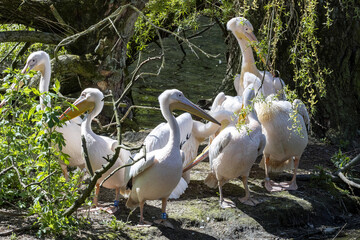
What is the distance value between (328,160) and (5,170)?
173 inches

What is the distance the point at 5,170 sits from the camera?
4.30m

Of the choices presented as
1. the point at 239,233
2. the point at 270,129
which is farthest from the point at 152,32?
the point at 239,233

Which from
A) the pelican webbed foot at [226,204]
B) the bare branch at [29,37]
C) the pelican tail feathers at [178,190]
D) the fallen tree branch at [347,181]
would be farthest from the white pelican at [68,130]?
the fallen tree branch at [347,181]

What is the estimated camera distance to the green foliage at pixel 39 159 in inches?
163

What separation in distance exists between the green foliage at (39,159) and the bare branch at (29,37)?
2.63 meters

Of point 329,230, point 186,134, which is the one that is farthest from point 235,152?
point 329,230

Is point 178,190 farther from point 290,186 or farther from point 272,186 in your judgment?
point 290,186

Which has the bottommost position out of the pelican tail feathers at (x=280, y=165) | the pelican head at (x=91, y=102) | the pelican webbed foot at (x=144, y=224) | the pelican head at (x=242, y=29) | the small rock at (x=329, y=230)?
the small rock at (x=329, y=230)

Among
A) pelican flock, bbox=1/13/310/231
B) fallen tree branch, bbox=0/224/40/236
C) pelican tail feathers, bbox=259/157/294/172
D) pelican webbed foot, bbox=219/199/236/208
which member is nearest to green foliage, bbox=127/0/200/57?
pelican flock, bbox=1/13/310/231

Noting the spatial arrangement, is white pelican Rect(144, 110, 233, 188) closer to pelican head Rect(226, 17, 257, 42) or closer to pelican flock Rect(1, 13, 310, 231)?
pelican flock Rect(1, 13, 310, 231)

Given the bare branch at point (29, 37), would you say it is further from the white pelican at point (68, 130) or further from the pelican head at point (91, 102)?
the pelican head at point (91, 102)

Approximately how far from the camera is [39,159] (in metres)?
4.42

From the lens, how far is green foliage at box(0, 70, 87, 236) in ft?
13.6

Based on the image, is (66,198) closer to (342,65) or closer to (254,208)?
(254,208)
